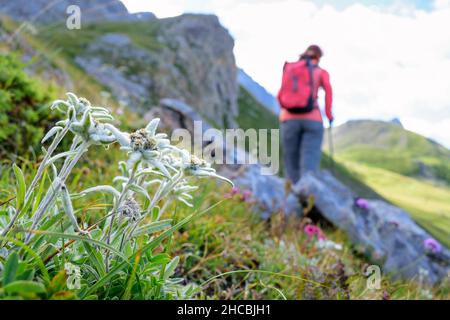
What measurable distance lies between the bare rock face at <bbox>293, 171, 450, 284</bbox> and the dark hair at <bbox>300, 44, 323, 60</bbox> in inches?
99.4

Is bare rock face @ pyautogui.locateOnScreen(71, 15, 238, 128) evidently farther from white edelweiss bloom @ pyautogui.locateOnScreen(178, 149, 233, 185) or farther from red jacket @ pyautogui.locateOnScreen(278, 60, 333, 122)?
white edelweiss bloom @ pyautogui.locateOnScreen(178, 149, 233, 185)

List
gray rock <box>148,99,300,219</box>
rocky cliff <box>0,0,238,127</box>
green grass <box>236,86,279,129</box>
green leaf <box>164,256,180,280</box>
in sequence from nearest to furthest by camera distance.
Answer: green leaf <box>164,256,180,280</box>
gray rock <box>148,99,300,219</box>
rocky cliff <box>0,0,238,127</box>
green grass <box>236,86,279,129</box>

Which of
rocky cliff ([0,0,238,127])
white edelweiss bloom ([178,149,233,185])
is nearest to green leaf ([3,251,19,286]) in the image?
white edelweiss bloom ([178,149,233,185])

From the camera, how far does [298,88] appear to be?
9.16 metres

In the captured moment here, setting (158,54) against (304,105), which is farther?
(158,54)

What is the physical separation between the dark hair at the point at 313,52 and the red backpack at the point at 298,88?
0.37 feet

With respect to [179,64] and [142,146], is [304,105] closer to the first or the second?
[142,146]

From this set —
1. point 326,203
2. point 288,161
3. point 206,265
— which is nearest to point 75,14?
point 206,265

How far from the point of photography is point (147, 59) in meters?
50.3

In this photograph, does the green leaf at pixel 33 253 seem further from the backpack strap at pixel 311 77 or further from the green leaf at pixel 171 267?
the backpack strap at pixel 311 77

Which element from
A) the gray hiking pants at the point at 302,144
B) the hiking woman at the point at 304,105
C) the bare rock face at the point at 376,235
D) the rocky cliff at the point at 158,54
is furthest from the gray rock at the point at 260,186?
the rocky cliff at the point at 158,54

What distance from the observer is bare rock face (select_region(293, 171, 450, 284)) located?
7.64m

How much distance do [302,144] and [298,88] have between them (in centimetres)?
123

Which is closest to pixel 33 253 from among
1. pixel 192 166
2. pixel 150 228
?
pixel 150 228
